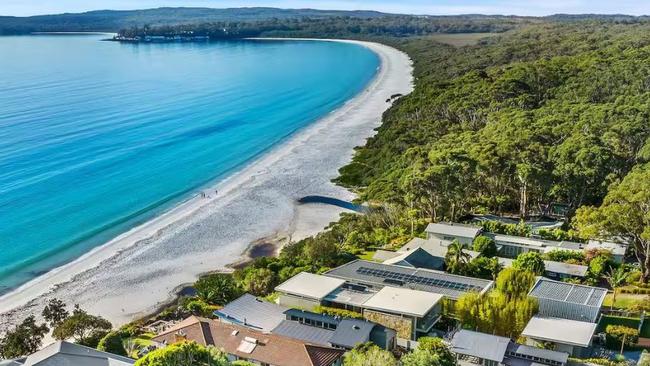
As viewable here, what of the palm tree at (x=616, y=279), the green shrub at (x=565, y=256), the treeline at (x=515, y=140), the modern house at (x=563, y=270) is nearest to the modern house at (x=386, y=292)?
the modern house at (x=563, y=270)

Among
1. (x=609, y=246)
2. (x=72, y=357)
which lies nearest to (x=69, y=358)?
(x=72, y=357)

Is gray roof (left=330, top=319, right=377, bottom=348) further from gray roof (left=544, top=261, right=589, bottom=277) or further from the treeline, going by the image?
the treeline

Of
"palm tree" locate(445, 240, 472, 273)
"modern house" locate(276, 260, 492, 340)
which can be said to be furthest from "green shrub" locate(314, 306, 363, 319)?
"palm tree" locate(445, 240, 472, 273)

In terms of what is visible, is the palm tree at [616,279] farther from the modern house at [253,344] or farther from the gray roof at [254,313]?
the gray roof at [254,313]

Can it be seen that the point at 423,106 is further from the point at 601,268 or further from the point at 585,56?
the point at 601,268

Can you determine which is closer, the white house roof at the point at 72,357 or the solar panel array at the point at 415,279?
the white house roof at the point at 72,357

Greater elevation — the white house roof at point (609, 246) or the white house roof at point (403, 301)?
the white house roof at point (403, 301)
